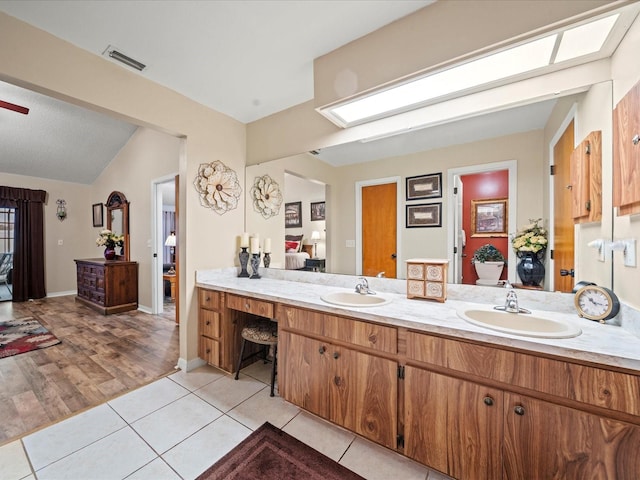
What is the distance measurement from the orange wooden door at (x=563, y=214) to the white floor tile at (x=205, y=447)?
2.06 meters

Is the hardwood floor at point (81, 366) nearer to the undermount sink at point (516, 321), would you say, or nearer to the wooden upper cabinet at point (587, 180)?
the undermount sink at point (516, 321)

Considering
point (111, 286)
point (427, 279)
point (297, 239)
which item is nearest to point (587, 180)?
point (427, 279)

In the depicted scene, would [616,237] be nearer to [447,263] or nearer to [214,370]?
[447,263]

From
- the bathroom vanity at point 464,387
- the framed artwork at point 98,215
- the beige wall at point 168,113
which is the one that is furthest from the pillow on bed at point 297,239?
the framed artwork at point 98,215

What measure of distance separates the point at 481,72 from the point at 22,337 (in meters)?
5.27

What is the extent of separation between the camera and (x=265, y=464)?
143 centimetres

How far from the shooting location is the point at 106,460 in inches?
57.6

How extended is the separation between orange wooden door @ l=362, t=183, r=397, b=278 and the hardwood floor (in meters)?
2.10

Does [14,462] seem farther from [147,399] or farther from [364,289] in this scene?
[364,289]

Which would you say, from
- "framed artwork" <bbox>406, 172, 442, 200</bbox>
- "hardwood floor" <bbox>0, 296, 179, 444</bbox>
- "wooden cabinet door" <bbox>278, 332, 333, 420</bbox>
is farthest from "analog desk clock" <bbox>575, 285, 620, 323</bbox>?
"hardwood floor" <bbox>0, 296, 179, 444</bbox>

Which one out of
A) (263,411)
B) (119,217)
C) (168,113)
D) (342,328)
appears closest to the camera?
(342,328)

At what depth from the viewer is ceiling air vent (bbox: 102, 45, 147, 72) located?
1820mm

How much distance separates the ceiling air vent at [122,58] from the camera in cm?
182

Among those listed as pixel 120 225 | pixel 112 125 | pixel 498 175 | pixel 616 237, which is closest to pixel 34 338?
pixel 120 225
